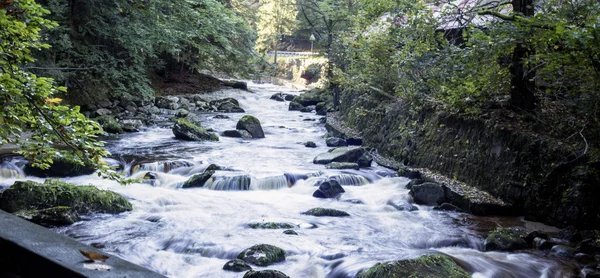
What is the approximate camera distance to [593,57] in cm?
659

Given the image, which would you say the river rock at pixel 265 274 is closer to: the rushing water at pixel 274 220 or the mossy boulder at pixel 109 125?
the rushing water at pixel 274 220

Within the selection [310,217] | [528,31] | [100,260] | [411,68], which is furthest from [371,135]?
[100,260]

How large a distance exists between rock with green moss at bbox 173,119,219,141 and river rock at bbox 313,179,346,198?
278 inches

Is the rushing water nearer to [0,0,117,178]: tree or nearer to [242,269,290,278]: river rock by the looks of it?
[242,269,290,278]: river rock

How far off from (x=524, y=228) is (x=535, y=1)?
3.98 metres

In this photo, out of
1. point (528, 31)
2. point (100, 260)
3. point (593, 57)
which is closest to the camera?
point (100, 260)

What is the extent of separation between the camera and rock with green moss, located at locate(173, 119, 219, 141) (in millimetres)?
17000

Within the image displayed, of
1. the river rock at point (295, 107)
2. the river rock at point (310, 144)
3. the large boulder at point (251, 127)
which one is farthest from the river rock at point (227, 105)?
the river rock at point (310, 144)

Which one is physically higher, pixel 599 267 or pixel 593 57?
pixel 593 57

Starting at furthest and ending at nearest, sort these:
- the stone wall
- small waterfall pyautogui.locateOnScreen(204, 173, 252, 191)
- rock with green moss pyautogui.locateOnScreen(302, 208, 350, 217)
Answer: small waterfall pyautogui.locateOnScreen(204, 173, 252, 191)
rock with green moss pyautogui.locateOnScreen(302, 208, 350, 217)
the stone wall

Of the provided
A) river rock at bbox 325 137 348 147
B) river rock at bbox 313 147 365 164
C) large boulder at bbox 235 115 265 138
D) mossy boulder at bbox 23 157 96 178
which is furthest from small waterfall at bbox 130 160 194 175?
large boulder at bbox 235 115 265 138

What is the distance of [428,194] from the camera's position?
1043 cm

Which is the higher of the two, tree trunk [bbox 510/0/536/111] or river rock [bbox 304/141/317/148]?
tree trunk [bbox 510/0/536/111]

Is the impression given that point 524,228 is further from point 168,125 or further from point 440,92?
point 168,125
